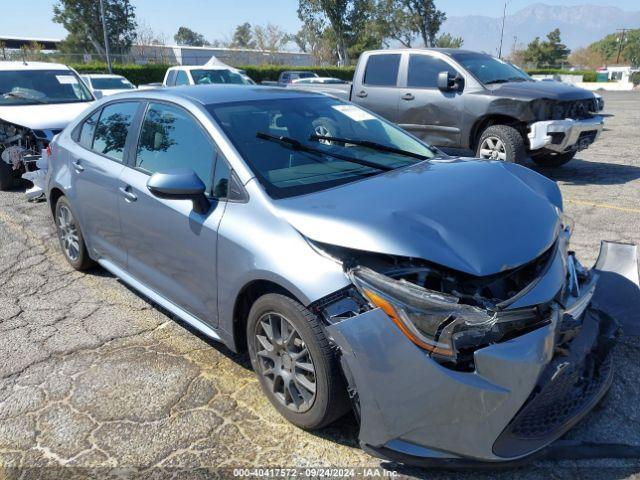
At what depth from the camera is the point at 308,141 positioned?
3.40 m

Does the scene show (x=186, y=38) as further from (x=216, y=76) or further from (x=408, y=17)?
(x=216, y=76)

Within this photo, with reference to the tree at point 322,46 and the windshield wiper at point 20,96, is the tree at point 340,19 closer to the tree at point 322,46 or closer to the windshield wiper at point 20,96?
the tree at point 322,46

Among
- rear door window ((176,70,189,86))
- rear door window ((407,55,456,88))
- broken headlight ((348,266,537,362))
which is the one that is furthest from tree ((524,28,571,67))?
broken headlight ((348,266,537,362))

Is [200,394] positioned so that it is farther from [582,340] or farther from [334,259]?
[582,340]

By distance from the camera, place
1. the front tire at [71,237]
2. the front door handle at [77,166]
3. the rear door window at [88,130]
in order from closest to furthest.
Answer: the front door handle at [77,166] → the rear door window at [88,130] → the front tire at [71,237]

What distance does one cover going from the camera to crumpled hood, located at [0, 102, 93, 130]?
7109 millimetres

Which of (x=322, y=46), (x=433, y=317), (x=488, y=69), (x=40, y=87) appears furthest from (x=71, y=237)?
(x=322, y=46)

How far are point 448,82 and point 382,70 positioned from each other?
61.8 inches

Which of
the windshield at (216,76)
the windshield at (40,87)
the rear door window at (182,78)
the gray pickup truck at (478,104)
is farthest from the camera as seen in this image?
the rear door window at (182,78)

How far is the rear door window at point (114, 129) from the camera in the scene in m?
3.93

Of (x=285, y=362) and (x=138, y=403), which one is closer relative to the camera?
(x=285, y=362)

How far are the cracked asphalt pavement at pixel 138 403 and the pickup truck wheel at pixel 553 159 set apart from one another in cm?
408

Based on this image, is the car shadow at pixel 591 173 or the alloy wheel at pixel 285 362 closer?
the alloy wheel at pixel 285 362

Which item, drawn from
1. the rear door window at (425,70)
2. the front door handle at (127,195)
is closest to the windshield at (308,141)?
the front door handle at (127,195)
